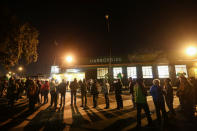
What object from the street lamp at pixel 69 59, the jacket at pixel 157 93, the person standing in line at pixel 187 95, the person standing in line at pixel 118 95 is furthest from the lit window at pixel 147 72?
the jacket at pixel 157 93

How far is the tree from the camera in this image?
9.12 metres

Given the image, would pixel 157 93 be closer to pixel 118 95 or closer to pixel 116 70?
pixel 118 95

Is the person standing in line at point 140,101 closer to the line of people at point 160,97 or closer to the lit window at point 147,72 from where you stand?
the line of people at point 160,97

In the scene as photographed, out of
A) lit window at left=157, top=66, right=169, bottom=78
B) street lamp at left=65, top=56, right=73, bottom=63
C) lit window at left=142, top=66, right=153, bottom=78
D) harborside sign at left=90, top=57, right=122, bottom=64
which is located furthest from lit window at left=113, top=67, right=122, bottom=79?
street lamp at left=65, top=56, right=73, bottom=63

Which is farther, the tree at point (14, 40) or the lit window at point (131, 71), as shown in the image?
the lit window at point (131, 71)

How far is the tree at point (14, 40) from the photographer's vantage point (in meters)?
9.12

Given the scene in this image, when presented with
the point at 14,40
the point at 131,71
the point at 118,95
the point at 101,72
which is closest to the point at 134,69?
the point at 131,71

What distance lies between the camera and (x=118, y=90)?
6.63 meters

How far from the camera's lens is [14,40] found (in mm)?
9969

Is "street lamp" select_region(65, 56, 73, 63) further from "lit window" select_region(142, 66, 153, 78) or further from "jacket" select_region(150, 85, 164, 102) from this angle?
"jacket" select_region(150, 85, 164, 102)

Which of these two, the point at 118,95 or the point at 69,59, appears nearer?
the point at 118,95

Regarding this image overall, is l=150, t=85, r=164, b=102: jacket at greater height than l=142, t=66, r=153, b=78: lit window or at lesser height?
lesser

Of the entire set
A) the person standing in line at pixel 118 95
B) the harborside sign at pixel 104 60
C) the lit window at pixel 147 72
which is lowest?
the person standing in line at pixel 118 95

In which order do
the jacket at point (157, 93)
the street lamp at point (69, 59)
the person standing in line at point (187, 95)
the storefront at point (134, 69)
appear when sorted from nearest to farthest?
the jacket at point (157, 93) → the person standing in line at point (187, 95) → the storefront at point (134, 69) → the street lamp at point (69, 59)
